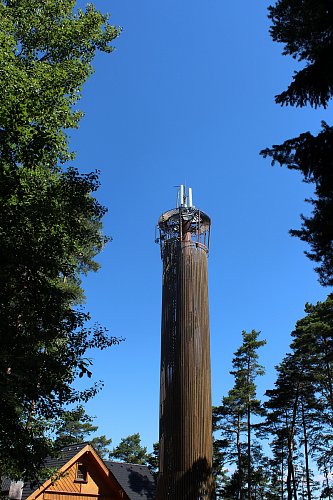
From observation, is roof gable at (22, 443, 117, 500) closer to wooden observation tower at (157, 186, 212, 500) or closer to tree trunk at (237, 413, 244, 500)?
wooden observation tower at (157, 186, 212, 500)

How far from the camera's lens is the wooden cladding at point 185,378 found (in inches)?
582

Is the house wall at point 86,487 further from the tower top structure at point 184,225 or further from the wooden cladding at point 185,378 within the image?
the tower top structure at point 184,225

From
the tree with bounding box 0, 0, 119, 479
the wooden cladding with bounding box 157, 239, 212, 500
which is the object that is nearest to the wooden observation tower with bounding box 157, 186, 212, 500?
the wooden cladding with bounding box 157, 239, 212, 500

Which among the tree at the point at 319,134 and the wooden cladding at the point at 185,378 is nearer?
the tree at the point at 319,134

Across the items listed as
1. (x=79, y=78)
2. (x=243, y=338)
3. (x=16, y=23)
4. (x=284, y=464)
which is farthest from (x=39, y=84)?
(x=284, y=464)

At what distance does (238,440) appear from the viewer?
26.1m

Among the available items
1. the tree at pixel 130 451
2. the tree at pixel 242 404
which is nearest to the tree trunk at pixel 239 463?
the tree at pixel 242 404

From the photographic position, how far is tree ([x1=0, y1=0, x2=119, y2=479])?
6.00m

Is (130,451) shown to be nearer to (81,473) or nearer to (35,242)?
(81,473)

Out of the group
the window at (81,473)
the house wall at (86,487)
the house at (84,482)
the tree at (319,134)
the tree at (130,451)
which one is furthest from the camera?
the tree at (130,451)

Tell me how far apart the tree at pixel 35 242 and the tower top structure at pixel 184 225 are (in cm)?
1088

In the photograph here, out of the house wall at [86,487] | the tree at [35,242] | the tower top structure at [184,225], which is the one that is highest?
the tower top structure at [184,225]

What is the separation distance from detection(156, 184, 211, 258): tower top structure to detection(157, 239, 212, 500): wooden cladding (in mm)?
224

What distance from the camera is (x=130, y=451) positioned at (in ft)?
134
